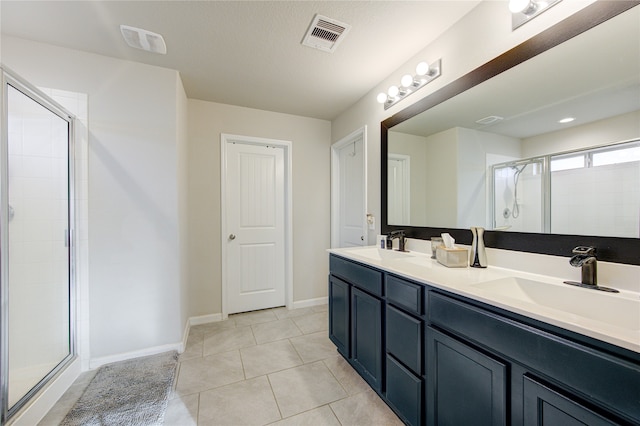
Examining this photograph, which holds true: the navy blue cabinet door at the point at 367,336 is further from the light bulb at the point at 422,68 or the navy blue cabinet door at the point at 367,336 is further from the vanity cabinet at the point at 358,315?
the light bulb at the point at 422,68

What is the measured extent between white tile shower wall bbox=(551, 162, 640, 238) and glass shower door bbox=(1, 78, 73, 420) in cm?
273

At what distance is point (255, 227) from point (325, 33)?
6.93 feet

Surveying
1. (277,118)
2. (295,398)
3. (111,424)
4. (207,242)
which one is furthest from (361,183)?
(111,424)

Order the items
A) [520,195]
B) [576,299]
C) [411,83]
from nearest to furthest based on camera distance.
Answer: [576,299], [520,195], [411,83]

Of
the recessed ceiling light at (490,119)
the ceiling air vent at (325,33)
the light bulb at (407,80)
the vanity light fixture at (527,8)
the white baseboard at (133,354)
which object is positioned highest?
the ceiling air vent at (325,33)

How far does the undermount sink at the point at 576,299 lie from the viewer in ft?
2.83

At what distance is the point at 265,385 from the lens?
172cm

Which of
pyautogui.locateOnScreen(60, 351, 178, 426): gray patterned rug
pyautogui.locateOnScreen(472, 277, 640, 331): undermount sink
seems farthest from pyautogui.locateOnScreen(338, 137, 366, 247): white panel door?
pyautogui.locateOnScreen(60, 351, 178, 426): gray patterned rug

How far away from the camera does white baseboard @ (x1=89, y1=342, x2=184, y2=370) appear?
1.90 metres

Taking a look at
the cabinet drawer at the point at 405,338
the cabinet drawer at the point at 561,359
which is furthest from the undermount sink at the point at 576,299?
the cabinet drawer at the point at 405,338

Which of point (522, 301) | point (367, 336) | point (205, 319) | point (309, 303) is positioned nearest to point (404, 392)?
point (367, 336)

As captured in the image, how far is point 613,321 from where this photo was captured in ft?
2.93

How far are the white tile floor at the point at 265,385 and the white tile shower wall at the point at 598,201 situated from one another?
4.50 feet

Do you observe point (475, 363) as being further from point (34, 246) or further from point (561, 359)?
point (34, 246)
